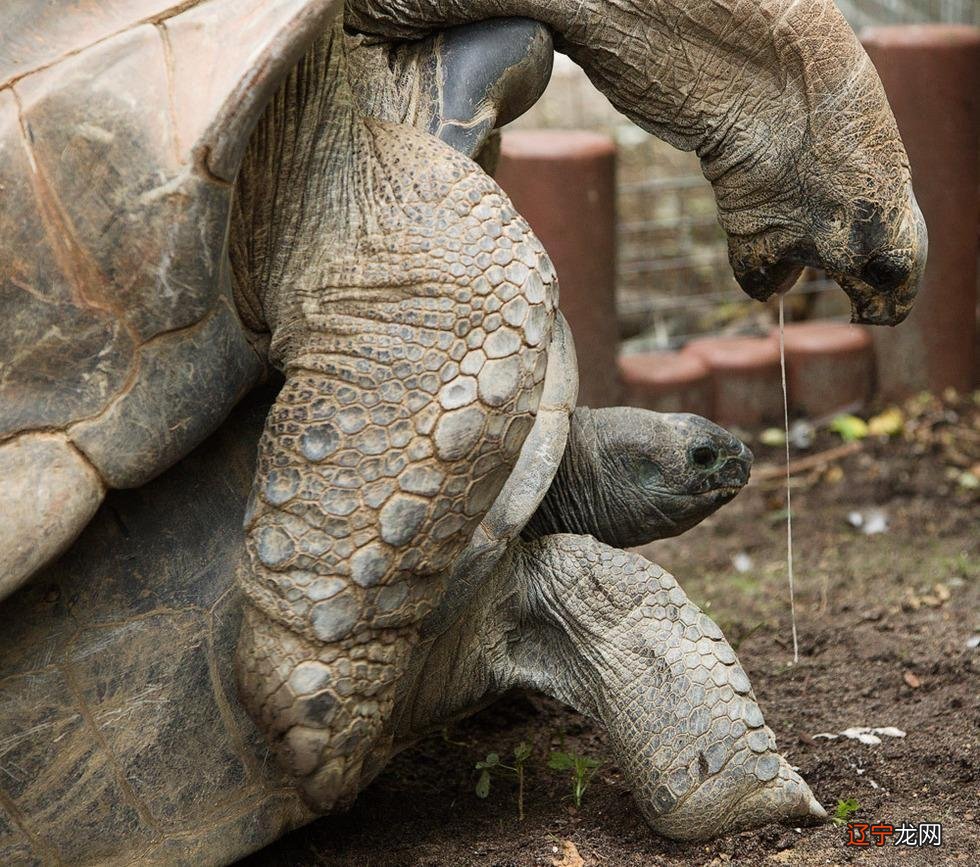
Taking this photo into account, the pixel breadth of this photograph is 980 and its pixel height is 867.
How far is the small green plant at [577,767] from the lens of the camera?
2.57 metres

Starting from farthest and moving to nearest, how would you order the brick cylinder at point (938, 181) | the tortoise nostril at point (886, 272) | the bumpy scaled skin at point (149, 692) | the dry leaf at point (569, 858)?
the brick cylinder at point (938, 181), the tortoise nostril at point (886, 272), the dry leaf at point (569, 858), the bumpy scaled skin at point (149, 692)

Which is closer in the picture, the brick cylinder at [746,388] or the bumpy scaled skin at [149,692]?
the bumpy scaled skin at [149,692]

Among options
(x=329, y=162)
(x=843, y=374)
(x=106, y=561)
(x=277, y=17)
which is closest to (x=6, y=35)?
(x=277, y=17)

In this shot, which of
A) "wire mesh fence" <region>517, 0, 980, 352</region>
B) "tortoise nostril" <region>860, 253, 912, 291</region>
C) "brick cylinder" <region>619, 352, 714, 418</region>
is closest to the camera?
"tortoise nostril" <region>860, 253, 912, 291</region>

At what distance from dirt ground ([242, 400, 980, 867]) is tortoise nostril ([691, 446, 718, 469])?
0.60 meters

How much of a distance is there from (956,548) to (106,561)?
2865 millimetres

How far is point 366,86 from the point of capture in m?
2.36

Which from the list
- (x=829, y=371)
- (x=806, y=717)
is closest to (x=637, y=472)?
(x=806, y=717)

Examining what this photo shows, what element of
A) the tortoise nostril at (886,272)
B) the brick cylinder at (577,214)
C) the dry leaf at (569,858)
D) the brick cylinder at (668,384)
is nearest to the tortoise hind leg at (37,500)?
the dry leaf at (569,858)

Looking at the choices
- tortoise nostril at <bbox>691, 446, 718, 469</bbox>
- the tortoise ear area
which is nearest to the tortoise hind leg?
the tortoise ear area

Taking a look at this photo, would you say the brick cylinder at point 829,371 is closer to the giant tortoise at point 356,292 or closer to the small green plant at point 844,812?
the giant tortoise at point 356,292

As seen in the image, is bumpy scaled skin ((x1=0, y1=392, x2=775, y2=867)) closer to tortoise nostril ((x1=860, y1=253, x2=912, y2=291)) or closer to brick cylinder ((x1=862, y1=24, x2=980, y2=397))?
tortoise nostril ((x1=860, y1=253, x2=912, y2=291))

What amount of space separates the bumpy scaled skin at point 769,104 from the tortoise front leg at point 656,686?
726mm

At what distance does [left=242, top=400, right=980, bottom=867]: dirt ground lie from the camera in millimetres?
2428
